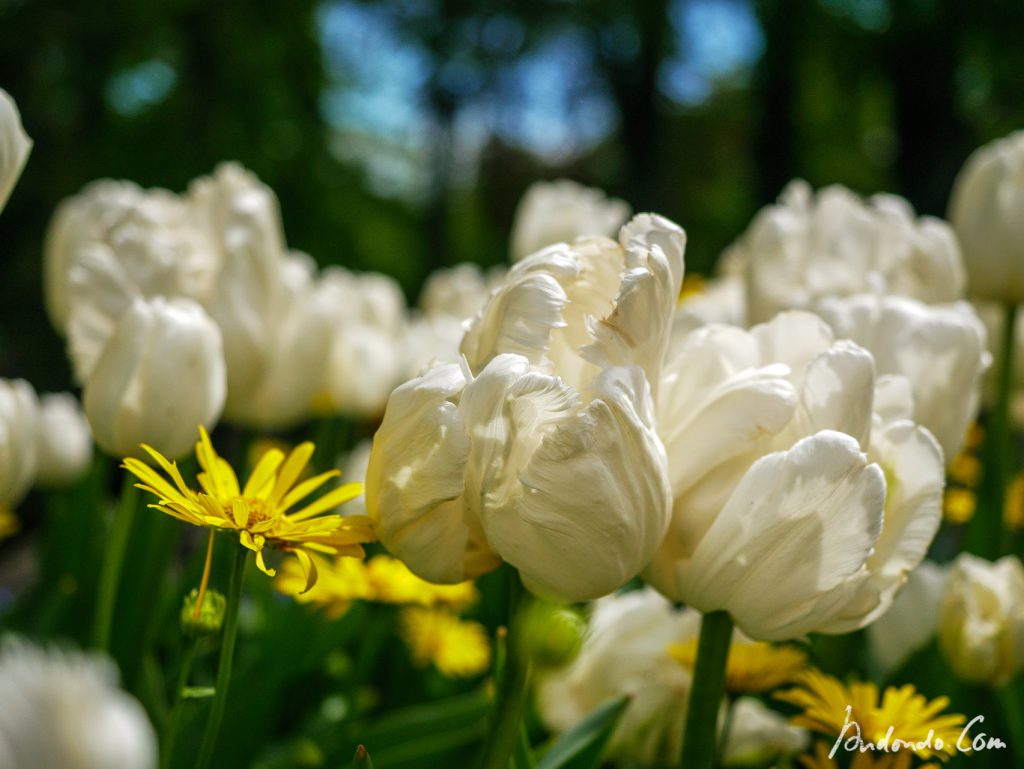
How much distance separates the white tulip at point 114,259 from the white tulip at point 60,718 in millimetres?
854

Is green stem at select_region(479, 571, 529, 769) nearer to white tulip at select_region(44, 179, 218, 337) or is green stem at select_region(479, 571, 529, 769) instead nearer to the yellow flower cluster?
the yellow flower cluster

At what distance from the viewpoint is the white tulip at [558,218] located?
2.17m

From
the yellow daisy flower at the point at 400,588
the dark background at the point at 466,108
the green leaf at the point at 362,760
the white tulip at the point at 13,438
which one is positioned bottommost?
the dark background at the point at 466,108

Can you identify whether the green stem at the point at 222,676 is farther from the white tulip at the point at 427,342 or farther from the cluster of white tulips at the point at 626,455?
the white tulip at the point at 427,342

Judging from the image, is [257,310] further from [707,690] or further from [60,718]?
[60,718]

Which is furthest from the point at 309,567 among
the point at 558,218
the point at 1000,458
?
the point at 558,218

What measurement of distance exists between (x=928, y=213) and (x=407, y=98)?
1031 centimetres

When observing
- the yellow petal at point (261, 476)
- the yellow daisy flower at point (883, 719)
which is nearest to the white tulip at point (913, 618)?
the yellow daisy flower at point (883, 719)

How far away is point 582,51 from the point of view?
14.4m

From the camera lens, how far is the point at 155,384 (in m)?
0.90

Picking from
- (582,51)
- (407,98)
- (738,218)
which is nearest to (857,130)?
(738,218)

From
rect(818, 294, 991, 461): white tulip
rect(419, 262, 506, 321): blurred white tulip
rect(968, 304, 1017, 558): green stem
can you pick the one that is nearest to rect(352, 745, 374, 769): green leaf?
rect(818, 294, 991, 461): white tulip

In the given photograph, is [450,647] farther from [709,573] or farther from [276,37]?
[276,37]

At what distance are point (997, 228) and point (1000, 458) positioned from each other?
319mm
